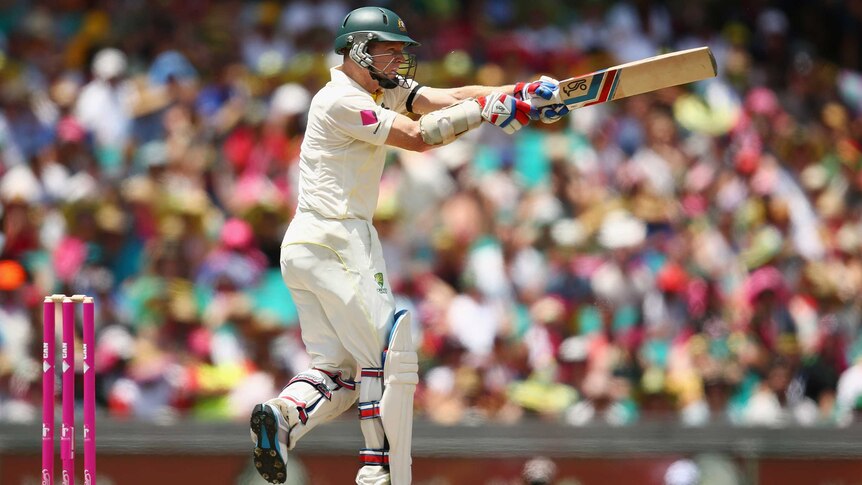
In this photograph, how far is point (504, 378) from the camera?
10.0m

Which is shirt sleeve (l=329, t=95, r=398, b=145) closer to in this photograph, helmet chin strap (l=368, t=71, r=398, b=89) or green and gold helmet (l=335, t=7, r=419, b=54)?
helmet chin strap (l=368, t=71, r=398, b=89)

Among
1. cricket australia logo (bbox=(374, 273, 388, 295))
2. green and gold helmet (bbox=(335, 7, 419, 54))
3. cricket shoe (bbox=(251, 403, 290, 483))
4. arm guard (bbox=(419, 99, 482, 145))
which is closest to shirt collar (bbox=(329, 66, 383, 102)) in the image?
green and gold helmet (bbox=(335, 7, 419, 54))

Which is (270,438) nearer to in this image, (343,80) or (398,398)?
(398,398)

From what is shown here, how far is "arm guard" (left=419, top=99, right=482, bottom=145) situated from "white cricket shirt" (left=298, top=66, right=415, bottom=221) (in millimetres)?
189

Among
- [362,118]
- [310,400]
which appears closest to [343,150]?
[362,118]

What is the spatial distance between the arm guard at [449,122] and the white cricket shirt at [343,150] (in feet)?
0.62

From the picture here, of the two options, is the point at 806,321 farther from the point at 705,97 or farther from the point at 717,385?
the point at 705,97

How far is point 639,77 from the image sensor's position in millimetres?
7059

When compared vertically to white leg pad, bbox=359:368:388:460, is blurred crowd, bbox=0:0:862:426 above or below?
above

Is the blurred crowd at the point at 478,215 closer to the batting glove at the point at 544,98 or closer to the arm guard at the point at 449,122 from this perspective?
the batting glove at the point at 544,98

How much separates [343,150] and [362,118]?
0.25 metres

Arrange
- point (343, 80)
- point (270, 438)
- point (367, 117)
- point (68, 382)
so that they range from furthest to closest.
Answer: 1. point (343, 80)
2. point (367, 117)
3. point (270, 438)
4. point (68, 382)

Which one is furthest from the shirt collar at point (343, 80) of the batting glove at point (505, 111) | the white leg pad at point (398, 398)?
the white leg pad at point (398, 398)

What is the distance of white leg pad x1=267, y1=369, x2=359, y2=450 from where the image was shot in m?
7.03
